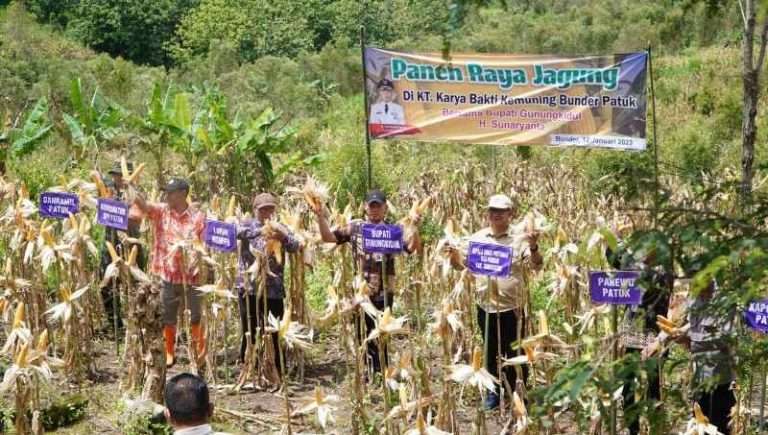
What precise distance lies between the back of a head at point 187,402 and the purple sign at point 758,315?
2506mm

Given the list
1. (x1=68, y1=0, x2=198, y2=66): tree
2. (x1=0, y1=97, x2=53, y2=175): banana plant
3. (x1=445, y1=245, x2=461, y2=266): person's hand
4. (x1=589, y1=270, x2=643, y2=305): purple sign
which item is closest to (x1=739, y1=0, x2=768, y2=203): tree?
(x1=589, y1=270, x2=643, y2=305): purple sign

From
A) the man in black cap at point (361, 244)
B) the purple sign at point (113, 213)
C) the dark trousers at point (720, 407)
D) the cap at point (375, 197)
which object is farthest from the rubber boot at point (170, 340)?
the dark trousers at point (720, 407)

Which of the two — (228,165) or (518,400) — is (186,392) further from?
(228,165)

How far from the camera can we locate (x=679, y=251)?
2742mm

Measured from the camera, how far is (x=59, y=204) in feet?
23.3

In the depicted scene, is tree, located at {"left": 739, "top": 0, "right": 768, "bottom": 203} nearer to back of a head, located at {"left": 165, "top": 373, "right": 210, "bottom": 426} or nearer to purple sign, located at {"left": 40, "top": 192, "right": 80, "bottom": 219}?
back of a head, located at {"left": 165, "top": 373, "right": 210, "bottom": 426}

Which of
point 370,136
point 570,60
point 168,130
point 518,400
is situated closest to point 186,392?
point 518,400

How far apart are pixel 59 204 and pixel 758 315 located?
4.60 m

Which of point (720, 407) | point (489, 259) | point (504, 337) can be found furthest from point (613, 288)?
point (504, 337)

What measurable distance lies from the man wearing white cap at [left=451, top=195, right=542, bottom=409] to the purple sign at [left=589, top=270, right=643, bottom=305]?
2.80 feet

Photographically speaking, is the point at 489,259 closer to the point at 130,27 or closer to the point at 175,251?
the point at 175,251

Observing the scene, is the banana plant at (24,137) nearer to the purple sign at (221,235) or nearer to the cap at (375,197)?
the purple sign at (221,235)

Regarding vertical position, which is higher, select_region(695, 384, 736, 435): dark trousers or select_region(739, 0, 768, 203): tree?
select_region(739, 0, 768, 203): tree

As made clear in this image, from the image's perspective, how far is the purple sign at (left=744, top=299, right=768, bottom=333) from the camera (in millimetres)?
4598
